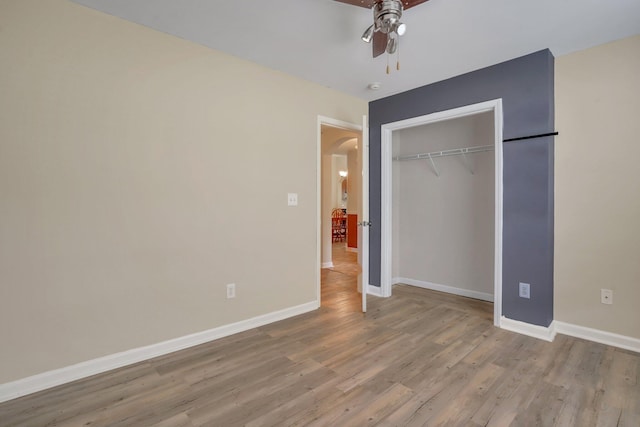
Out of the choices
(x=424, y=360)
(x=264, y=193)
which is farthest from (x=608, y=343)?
(x=264, y=193)

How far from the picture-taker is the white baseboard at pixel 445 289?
12.3 ft

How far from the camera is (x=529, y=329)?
278 centimetres

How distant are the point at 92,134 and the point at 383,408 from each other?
2562 millimetres

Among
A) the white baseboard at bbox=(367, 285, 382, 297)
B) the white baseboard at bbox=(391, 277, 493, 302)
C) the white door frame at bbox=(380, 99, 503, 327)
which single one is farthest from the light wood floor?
the white baseboard at bbox=(367, 285, 382, 297)

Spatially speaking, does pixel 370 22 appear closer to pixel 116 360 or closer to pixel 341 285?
pixel 116 360

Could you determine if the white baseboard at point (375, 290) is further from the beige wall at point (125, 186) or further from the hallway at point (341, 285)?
the beige wall at point (125, 186)

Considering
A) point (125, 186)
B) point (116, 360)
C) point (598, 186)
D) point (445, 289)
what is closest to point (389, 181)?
point (445, 289)

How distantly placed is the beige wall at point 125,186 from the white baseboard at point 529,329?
2.18 metres

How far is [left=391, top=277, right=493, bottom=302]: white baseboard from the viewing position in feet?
12.3

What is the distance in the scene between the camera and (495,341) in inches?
104

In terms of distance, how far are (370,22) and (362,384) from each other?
253cm

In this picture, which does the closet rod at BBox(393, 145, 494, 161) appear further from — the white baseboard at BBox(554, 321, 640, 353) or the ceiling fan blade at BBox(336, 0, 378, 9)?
the ceiling fan blade at BBox(336, 0, 378, 9)

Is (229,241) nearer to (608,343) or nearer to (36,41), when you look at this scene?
(36,41)

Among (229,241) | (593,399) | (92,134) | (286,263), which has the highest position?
(92,134)
